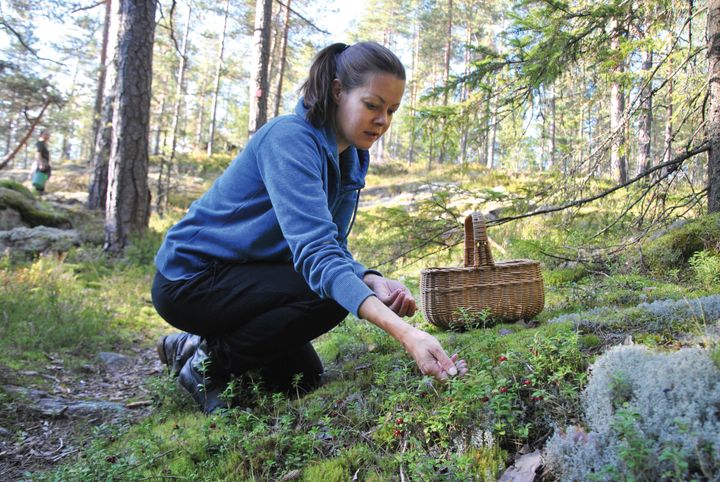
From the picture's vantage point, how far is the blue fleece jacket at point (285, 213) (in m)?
2.15

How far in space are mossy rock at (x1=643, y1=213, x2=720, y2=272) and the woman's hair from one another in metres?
2.94

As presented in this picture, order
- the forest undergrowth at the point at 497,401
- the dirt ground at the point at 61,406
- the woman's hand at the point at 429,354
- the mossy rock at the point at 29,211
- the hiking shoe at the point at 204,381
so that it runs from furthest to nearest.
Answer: the mossy rock at the point at 29,211, the hiking shoe at the point at 204,381, the dirt ground at the point at 61,406, the woman's hand at the point at 429,354, the forest undergrowth at the point at 497,401

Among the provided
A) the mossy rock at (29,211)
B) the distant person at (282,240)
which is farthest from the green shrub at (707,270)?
the mossy rock at (29,211)

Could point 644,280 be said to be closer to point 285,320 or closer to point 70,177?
point 285,320

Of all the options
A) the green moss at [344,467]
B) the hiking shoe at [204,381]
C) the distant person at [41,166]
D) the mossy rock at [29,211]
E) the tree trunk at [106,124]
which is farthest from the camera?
the distant person at [41,166]

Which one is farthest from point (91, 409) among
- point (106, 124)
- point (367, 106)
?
point (106, 124)

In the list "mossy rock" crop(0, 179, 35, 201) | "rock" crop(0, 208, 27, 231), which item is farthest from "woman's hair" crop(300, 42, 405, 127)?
"mossy rock" crop(0, 179, 35, 201)

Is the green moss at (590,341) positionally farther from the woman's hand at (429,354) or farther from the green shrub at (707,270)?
the green shrub at (707,270)

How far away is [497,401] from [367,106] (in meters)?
1.50

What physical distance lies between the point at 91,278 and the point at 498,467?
6.57 m

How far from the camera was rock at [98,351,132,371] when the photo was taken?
4.46m

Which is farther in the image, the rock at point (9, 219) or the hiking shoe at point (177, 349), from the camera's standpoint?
the rock at point (9, 219)

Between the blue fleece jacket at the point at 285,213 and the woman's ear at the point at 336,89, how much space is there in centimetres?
17

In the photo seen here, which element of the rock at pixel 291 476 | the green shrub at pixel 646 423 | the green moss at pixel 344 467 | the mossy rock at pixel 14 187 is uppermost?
the mossy rock at pixel 14 187
